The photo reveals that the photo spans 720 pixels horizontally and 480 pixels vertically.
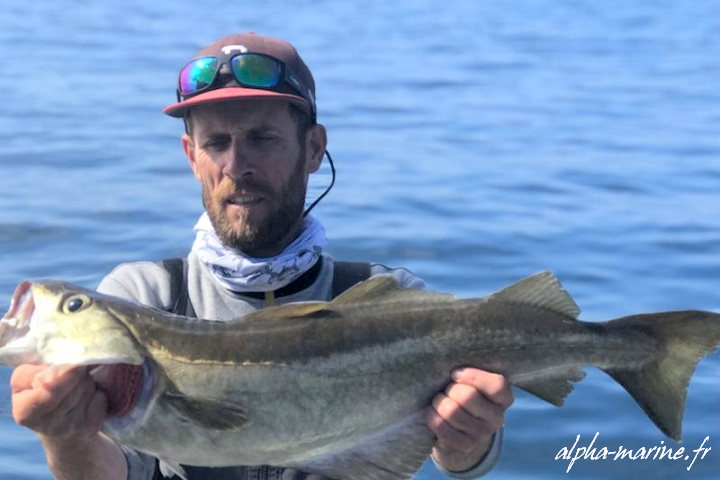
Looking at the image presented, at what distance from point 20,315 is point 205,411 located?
0.62m

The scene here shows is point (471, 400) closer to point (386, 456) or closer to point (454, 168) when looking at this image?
point (386, 456)

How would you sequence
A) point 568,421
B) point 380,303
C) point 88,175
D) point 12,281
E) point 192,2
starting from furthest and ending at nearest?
point 192,2 < point 88,175 < point 12,281 < point 568,421 < point 380,303

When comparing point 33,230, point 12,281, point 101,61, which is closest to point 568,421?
point 12,281

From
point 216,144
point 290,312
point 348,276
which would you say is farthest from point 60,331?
point 348,276

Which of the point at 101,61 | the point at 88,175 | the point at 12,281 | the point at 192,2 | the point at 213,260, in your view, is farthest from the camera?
the point at 192,2

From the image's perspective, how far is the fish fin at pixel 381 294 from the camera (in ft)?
13.7

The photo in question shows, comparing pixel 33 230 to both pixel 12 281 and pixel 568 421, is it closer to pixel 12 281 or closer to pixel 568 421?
pixel 12 281

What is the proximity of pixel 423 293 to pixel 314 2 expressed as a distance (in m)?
25.4

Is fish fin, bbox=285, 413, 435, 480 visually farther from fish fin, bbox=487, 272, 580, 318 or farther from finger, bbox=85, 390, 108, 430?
finger, bbox=85, 390, 108, 430

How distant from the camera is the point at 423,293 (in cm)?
425

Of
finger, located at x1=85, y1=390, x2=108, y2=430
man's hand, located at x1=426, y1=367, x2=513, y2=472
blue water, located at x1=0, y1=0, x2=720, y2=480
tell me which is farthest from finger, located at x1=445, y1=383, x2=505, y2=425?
blue water, located at x1=0, y1=0, x2=720, y2=480

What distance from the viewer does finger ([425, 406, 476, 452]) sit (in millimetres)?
Answer: 4152

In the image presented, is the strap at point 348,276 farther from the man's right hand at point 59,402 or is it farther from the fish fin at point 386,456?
the man's right hand at point 59,402

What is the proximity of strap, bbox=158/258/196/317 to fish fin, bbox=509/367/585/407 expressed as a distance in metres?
1.38
